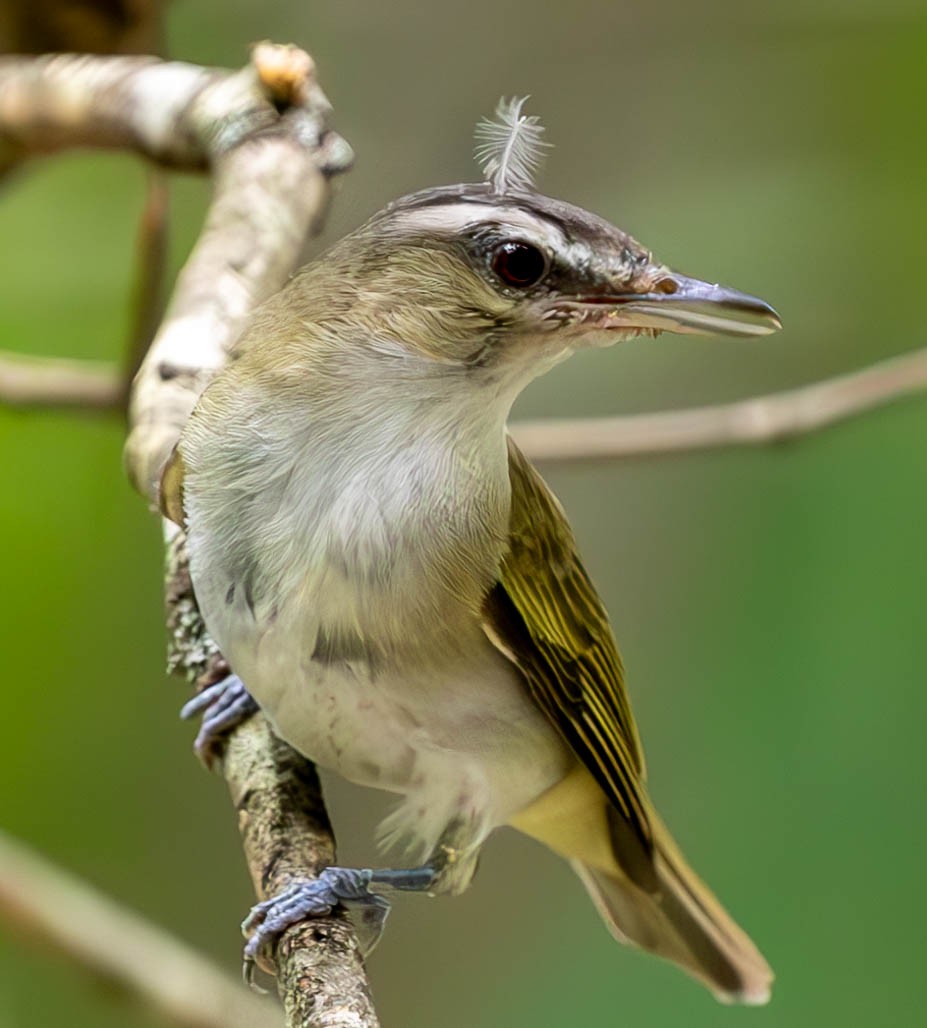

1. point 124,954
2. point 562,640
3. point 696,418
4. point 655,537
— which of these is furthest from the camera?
point 655,537

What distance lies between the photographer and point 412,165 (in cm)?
347

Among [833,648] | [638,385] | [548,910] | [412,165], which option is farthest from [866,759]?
[412,165]

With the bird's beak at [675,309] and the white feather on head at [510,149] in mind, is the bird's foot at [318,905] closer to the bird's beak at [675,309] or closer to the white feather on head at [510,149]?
the bird's beak at [675,309]

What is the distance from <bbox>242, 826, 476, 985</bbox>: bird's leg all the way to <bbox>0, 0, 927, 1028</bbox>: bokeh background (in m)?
1.51

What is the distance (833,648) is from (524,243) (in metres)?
2.62

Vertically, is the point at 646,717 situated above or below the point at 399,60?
below

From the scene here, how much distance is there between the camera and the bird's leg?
1416 millimetres

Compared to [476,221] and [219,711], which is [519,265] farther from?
[219,711]

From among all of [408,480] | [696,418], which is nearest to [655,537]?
[696,418]

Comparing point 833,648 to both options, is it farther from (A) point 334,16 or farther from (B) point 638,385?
(A) point 334,16

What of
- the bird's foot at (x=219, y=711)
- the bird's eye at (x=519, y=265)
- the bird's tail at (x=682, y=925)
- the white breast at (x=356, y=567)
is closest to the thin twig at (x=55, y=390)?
the bird's foot at (x=219, y=711)

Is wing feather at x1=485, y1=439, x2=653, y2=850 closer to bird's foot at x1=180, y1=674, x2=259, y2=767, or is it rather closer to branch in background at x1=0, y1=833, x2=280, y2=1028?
bird's foot at x1=180, y1=674, x2=259, y2=767

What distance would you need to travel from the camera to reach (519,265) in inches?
54.3

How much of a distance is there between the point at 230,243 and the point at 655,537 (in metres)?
2.53
